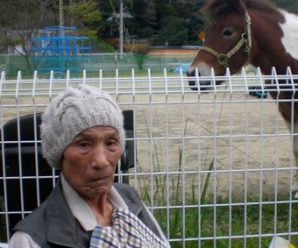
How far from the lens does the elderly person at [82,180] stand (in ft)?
5.57

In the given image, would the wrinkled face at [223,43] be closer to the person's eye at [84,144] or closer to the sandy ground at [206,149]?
the sandy ground at [206,149]

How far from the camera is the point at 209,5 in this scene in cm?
537

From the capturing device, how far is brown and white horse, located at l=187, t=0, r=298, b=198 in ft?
16.5

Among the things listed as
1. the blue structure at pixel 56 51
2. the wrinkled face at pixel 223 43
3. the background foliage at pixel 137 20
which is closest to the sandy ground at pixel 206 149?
the wrinkled face at pixel 223 43

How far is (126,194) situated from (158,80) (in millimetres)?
1037

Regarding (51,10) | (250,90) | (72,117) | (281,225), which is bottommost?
(281,225)

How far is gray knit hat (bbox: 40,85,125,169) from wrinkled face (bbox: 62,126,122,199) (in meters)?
0.02

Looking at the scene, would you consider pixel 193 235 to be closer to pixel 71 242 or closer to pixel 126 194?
pixel 126 194

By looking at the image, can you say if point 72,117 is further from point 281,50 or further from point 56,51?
point 56,51

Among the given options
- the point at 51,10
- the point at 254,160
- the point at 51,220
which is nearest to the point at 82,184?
the point at 51,220

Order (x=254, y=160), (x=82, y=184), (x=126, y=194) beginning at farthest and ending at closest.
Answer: (x=254, y=160) → (x=126, y=194) → (x=82, y=184)

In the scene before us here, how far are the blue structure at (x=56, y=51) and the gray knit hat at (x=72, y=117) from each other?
73.9ft

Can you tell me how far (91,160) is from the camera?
5.84ft

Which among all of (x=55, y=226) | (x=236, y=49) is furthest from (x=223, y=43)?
(x=55, y=226)
